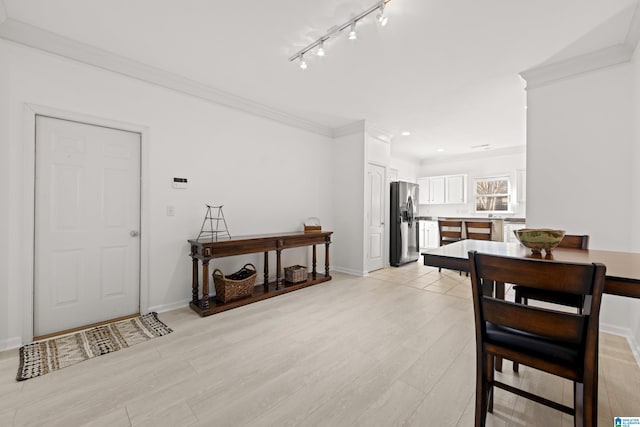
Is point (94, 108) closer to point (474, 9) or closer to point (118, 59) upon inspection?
point (118, 59)

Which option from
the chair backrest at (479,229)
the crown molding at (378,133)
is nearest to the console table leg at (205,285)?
the crown molding at (378,133)

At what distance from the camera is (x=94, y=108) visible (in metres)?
2.55

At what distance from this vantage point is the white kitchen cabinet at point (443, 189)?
7105 millimetres

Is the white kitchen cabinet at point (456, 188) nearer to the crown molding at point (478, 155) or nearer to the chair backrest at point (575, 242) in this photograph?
the crown molding at point (478, 155)

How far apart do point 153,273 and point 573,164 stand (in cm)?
446

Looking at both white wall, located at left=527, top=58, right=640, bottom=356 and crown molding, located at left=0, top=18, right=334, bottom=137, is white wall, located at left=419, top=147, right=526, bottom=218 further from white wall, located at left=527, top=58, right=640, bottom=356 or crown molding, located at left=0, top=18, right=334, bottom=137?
crown molding, located at left=0, top=18, right=334, bottom=137

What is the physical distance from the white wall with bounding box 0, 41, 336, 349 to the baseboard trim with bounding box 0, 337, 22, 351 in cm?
1

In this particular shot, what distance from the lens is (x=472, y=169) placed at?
7.04 meters

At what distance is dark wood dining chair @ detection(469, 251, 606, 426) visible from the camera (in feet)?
3.35

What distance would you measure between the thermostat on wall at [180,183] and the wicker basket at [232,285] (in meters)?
1.06

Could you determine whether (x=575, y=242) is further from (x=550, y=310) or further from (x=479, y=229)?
(x=479, y=229)

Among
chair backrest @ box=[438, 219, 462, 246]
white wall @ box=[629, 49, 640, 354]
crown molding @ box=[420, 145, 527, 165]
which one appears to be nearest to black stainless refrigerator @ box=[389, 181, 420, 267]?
chair backrest @ box=[438, 219, 462, 246]

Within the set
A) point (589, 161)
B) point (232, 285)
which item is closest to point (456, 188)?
point (589, 161)

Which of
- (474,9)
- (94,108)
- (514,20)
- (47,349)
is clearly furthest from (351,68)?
(47,349)
